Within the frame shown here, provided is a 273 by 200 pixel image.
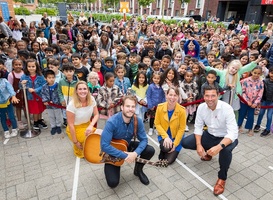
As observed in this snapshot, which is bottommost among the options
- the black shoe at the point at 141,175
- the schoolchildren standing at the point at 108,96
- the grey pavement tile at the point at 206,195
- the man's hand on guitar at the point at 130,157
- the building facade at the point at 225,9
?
the grey pavement tile at the point at 206,195

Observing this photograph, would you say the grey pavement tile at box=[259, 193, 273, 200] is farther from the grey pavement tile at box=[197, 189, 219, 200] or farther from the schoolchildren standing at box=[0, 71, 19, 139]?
the schoolchildren standing at box=[0, 71, 19, 139]

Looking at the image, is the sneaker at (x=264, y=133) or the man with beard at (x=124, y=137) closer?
the man with beard at (x=124, y=137)

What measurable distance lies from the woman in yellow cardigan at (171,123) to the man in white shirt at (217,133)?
0.78 feet

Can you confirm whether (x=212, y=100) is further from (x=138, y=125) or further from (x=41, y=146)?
(x=41, y=146)

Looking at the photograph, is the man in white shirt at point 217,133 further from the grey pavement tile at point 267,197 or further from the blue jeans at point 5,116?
the blue jeans at point 5,116

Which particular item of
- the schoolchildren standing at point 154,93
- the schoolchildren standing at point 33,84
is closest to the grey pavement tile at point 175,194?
the schoolchildren standing at point 154,93

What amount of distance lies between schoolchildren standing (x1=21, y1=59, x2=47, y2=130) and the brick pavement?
907 millimetres

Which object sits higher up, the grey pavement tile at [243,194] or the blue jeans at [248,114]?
the blue jeans at [248,114]

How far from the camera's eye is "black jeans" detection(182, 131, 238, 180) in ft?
11.6

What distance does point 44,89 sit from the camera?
5082 millimetres

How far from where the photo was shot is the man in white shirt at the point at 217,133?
353 centimetres

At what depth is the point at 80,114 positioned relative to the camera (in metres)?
4.12

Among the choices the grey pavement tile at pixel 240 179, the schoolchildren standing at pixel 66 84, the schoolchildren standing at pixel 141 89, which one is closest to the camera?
the grey pavement tile at pixel 240 179

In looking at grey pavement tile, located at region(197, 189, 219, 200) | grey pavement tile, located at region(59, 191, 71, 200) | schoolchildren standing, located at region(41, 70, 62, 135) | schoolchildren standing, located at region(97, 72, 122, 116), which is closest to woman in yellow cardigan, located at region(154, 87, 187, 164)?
grey pavement tile, located at region(197, 189, 219, 200)
